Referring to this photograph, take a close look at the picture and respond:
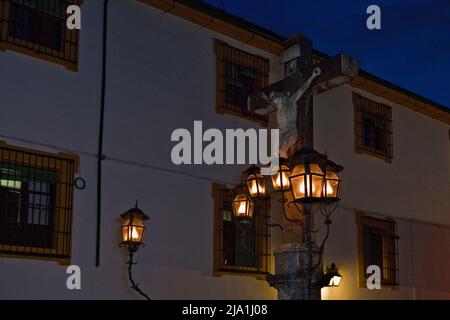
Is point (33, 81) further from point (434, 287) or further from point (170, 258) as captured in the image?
point (434, 287)

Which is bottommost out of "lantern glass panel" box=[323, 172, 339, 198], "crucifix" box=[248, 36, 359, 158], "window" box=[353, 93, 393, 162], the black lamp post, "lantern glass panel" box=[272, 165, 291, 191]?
the black lamp post

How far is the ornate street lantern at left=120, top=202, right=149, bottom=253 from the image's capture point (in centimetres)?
1000

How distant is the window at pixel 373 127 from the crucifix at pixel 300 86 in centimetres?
508

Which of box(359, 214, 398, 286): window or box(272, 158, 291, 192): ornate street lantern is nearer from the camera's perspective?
box(272, 158, 291, 192): ornate street lantern

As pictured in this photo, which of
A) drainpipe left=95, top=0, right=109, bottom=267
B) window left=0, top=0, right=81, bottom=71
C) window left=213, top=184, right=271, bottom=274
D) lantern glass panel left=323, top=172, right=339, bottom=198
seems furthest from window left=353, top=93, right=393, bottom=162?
lantern glass panel left=323, top=172, right=339, bottom=198

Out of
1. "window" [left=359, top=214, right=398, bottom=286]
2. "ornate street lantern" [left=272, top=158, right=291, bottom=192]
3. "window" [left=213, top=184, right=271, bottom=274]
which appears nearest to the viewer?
"ornate street lantern" [left=272, top=158, right=291, bottom=192]

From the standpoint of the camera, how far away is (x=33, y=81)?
32.6 feet

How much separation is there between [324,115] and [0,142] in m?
6.58

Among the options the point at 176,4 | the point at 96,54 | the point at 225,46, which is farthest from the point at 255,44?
the point at 96,54

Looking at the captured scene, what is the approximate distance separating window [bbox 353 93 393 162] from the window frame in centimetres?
136

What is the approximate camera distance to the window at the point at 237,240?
11625mm

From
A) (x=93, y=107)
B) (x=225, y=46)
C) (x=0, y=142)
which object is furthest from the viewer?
(x=225, y=46)

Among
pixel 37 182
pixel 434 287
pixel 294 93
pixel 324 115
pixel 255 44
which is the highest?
pixel 255 44

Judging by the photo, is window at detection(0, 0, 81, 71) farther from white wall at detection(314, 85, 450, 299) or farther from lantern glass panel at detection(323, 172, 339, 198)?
white wall at detection(314, 85, 450, 299)
